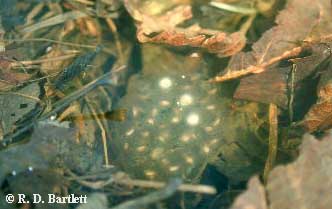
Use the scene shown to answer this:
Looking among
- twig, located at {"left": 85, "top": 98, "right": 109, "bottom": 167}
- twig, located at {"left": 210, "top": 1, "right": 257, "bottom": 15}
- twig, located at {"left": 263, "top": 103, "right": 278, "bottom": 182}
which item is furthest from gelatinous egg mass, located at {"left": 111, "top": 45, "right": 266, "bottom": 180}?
twig, located at {"left": 210, "top": 1, "right": 257, "bottom": 15}

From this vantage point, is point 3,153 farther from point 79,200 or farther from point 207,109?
point 207,109

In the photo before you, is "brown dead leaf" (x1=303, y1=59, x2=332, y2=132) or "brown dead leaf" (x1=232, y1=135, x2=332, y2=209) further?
"brown dead leaf" (x1=303, y1=59, x2=332, y2=132)

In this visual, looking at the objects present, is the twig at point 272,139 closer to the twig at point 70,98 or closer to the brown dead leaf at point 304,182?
the brown dead leaf at point 304,182

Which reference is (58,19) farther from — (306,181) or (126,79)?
(306,181)

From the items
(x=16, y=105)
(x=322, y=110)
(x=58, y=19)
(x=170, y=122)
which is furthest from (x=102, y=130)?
(x=322, y=110)

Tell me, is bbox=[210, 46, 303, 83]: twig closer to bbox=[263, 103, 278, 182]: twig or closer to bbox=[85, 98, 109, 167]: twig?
bbox=[263, 103, 278, 182]: twig
